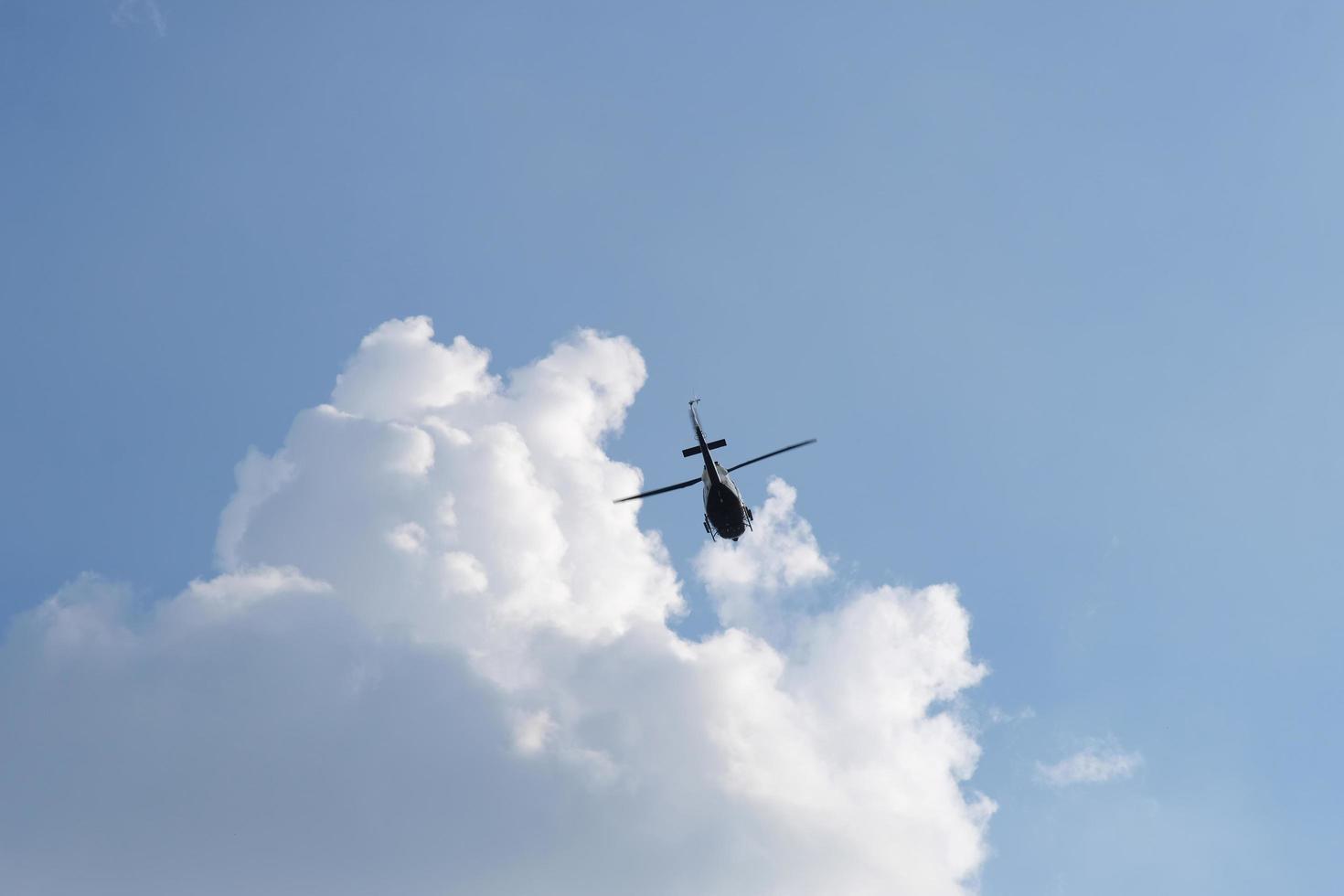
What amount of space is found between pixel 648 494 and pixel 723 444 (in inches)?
340

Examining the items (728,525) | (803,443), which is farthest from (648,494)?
(803,443)

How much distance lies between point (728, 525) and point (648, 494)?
704cm

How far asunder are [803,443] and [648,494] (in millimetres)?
12937

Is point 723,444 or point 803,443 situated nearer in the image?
point 803,443

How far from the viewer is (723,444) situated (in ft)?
240

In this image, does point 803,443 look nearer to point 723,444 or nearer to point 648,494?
point 723,444

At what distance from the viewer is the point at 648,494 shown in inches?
2712

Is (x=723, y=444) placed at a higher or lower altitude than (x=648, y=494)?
higher

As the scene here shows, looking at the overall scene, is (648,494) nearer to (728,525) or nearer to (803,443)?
(728,525)

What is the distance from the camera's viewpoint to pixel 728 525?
69812mm

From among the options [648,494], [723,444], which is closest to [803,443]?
[723,444]

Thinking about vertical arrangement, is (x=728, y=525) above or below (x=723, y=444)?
below
